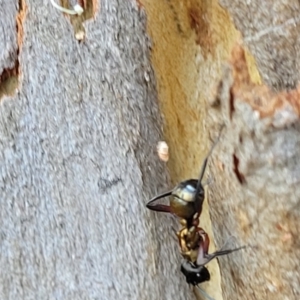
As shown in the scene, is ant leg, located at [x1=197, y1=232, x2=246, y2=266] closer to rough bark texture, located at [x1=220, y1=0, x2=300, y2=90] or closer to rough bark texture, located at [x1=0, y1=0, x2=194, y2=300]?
rough bark texture, located at [x1=0, y1=0, x2=194, y2=300]

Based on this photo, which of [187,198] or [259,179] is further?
[187,198]

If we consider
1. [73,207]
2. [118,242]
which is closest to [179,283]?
[118,242]

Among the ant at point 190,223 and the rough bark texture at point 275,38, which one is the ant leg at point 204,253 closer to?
the ant at point 190,223

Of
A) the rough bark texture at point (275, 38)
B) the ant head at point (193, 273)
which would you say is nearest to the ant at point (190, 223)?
the ant head at point (193, 273)

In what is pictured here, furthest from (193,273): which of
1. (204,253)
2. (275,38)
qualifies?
(275,38)

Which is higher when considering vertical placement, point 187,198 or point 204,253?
point 187,198

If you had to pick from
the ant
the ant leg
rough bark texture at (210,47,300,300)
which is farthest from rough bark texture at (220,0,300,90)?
the ant leg

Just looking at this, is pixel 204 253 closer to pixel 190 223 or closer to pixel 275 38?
pixel 190 223
